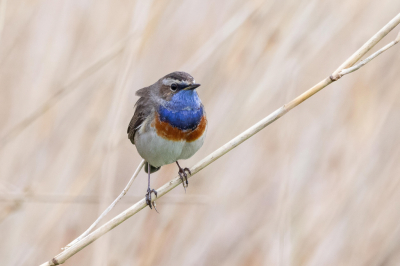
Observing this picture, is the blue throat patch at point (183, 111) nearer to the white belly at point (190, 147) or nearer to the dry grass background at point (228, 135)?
the white belly at point (190, 147)

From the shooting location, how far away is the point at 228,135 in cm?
319

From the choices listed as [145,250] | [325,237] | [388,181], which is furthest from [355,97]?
[145,250]

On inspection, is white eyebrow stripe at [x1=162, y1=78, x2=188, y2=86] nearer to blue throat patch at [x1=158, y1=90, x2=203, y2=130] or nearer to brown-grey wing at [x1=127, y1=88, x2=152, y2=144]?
blue throat patch at [x1=158, y1=90, x2=203, y2=130]

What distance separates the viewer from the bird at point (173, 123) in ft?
9.46

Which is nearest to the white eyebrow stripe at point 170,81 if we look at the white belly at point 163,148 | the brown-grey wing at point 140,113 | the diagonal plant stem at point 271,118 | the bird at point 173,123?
the bird at point 173,123

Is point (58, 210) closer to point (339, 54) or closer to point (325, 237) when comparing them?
point (325, 237)

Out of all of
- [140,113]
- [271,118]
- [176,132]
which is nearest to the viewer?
[271,118]

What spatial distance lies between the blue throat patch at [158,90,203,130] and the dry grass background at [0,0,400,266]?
9.8 inches

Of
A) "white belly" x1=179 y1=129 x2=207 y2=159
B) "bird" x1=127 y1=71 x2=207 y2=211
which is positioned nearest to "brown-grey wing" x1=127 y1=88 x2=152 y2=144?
"bird" x1=127 y1=71 x2=207 y2=211

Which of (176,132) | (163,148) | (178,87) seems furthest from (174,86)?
(163,148)

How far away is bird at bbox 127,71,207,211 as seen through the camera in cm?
288

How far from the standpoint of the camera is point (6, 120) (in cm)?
371

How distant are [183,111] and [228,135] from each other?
44 centimetres

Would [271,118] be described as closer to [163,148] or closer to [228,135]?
[163,148]
